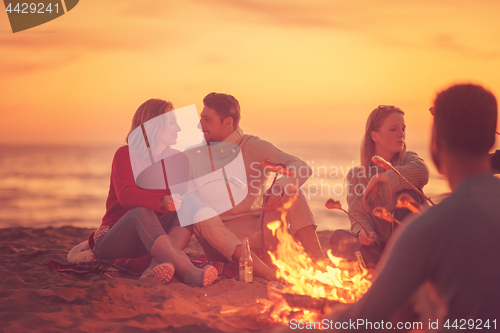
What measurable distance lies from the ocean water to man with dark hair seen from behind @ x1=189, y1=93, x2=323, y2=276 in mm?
1302

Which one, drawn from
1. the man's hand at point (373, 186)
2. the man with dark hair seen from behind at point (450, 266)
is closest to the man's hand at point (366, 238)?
the man's hand at point (373, 186)

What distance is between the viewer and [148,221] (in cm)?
396

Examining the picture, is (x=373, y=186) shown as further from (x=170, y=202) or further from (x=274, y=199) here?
(x=170, y=202)

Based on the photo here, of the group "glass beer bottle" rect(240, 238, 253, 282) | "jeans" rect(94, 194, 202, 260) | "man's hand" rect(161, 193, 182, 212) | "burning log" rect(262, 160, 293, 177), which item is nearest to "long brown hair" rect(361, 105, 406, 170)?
"burning log" rect(262, 160, 293, 177)

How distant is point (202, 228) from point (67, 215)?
26.9 feet

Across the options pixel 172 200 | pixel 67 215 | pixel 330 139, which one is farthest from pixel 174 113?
pixel 330 139

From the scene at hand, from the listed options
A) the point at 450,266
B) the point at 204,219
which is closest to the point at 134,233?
the point at 204,219

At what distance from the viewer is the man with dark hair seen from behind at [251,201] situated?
4266 mm

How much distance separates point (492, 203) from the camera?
4.22 ft

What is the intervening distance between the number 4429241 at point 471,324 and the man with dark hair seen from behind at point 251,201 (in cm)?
293

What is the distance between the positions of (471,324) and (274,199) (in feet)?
9.71

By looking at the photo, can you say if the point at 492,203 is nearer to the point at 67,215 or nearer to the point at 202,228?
the point at 202,228

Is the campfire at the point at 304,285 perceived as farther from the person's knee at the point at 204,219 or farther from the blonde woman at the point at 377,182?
the person's knee at the point at 204,219

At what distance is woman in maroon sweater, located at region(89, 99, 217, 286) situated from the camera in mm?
3898
